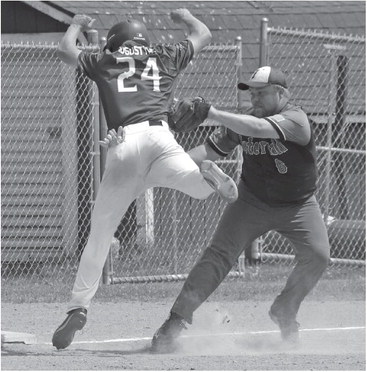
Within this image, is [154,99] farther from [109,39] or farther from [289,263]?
A: [289,263]

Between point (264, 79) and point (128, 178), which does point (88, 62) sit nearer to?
point (128, 178)

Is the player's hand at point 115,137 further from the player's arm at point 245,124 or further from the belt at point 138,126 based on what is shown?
the player's arm at point 245,124

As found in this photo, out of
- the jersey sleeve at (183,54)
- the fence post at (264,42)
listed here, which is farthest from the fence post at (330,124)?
the jersey sleeve at (183,54)

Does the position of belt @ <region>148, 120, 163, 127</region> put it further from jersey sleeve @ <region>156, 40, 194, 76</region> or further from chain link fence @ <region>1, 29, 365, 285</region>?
chain link fence @ <region>1, 29, 365, 285</region>

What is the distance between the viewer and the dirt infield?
24.1 feet

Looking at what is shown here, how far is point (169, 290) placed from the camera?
1208 centimetres

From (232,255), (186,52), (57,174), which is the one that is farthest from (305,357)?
(57,174)

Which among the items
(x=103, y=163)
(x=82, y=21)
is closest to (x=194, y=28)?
(x=82, y=21)

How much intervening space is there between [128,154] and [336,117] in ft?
23.1

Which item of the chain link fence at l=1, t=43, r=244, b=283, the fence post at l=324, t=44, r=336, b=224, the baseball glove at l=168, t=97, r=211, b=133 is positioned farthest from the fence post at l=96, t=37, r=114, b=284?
the baseball glove at l=168, t=97, r=211, b=133

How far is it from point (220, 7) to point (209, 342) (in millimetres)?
7681

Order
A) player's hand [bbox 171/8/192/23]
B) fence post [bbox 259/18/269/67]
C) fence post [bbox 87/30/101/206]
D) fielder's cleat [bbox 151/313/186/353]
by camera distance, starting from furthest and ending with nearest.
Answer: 1. fence post [bbox 259/18/269/67]
2. fence post [bbox 87/30/101/206]
3. player's hand [bbox 171/8/192/23]
4. fielder's cleat [bbox 151/313/186/353]

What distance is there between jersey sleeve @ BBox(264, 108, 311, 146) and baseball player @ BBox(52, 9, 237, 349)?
0.56m

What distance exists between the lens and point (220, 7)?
15594 mm
